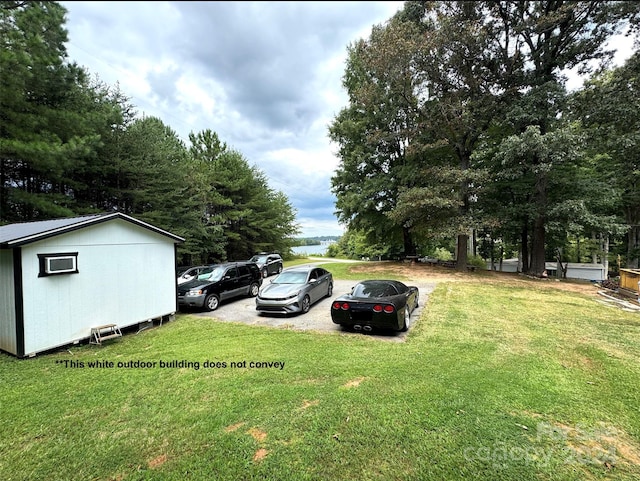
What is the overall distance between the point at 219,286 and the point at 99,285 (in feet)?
11.4

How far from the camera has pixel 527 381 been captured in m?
3.92

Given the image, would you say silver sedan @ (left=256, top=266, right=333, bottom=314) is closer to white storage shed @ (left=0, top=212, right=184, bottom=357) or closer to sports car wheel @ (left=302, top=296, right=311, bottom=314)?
sports car wheel @ (left=302, top=296, right=311, bottom=314)

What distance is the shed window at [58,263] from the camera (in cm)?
539

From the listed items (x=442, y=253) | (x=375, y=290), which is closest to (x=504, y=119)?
(x=375, y=290)

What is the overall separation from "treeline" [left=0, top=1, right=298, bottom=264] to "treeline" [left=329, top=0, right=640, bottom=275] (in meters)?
10.7

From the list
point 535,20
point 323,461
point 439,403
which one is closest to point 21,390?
point 323,461

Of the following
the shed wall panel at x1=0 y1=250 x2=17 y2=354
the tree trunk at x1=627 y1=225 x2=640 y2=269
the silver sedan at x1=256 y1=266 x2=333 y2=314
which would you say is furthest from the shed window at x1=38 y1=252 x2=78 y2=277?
the tree trunk at x1=627 y1=225 x2=640 y2=269

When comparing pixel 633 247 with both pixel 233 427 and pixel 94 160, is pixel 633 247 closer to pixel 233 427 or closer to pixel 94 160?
pixel 233 427

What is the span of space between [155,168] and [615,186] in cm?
2557

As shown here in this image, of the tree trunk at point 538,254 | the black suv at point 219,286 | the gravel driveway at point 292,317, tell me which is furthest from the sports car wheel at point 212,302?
the tree trunk at point 538,254

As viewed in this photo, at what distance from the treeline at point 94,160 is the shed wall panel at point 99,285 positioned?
439 centimetres

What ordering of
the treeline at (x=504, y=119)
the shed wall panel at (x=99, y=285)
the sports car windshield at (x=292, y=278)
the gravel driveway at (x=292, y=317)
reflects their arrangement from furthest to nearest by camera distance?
the treeline at (x=504, y=119), the sports car windshield at (x=292, y=278), the gravel driveway at (x=292, y=317), the shed wall panel at (x=99, y=285)

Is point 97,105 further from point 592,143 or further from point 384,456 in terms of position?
point 592,143

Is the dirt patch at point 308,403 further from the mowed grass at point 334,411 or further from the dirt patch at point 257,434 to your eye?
the dirt patch at point 257,434
